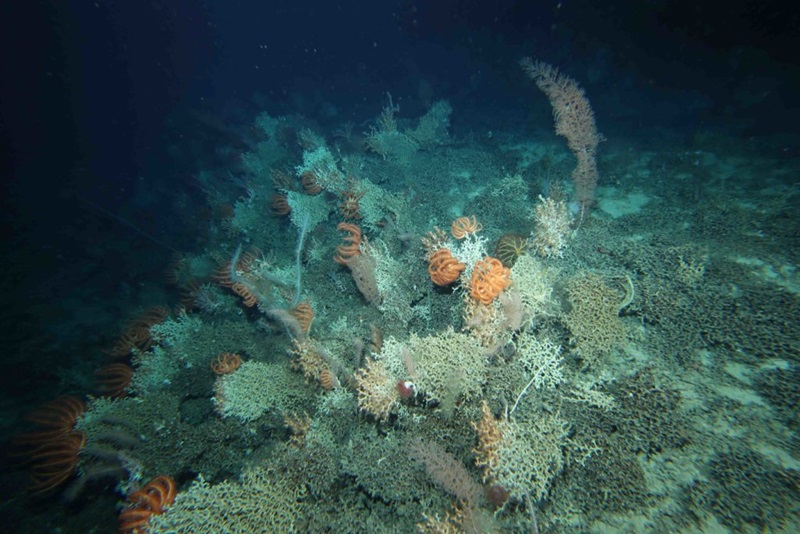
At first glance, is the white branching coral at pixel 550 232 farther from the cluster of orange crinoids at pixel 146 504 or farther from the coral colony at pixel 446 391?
the cluster of orange crinoids at pixel 146 504

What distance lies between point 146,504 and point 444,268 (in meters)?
5.14

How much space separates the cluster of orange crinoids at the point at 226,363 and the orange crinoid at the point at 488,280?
14.8ft

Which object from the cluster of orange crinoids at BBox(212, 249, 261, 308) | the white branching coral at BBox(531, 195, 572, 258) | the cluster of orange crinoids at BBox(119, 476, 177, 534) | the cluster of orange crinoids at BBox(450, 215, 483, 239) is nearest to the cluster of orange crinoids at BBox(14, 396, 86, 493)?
the cluster of orange crinoids at BBox(119, 476, 177, 534)

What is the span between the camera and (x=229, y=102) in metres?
29.1

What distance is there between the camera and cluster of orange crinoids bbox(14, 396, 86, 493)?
4801 millimetres

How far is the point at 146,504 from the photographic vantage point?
3963 mm

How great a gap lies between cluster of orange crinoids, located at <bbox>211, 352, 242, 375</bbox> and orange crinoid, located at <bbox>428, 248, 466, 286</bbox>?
397 centimetres

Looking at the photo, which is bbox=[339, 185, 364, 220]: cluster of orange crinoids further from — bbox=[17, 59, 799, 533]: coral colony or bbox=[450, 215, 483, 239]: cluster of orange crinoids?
bbox=[450, 215, 483, 239]: cluster of orange crinoids

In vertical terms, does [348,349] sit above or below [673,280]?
below

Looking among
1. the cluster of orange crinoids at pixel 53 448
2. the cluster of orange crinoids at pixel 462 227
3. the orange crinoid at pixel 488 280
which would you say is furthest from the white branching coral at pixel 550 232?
the cluster of orange crinoids at pixel 53 448

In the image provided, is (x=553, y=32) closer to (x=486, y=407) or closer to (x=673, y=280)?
(x=673, y=280)

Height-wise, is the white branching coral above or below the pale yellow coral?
above

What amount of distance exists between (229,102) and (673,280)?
35554 millimetres

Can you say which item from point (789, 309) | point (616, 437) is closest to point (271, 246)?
point (616, 437)
